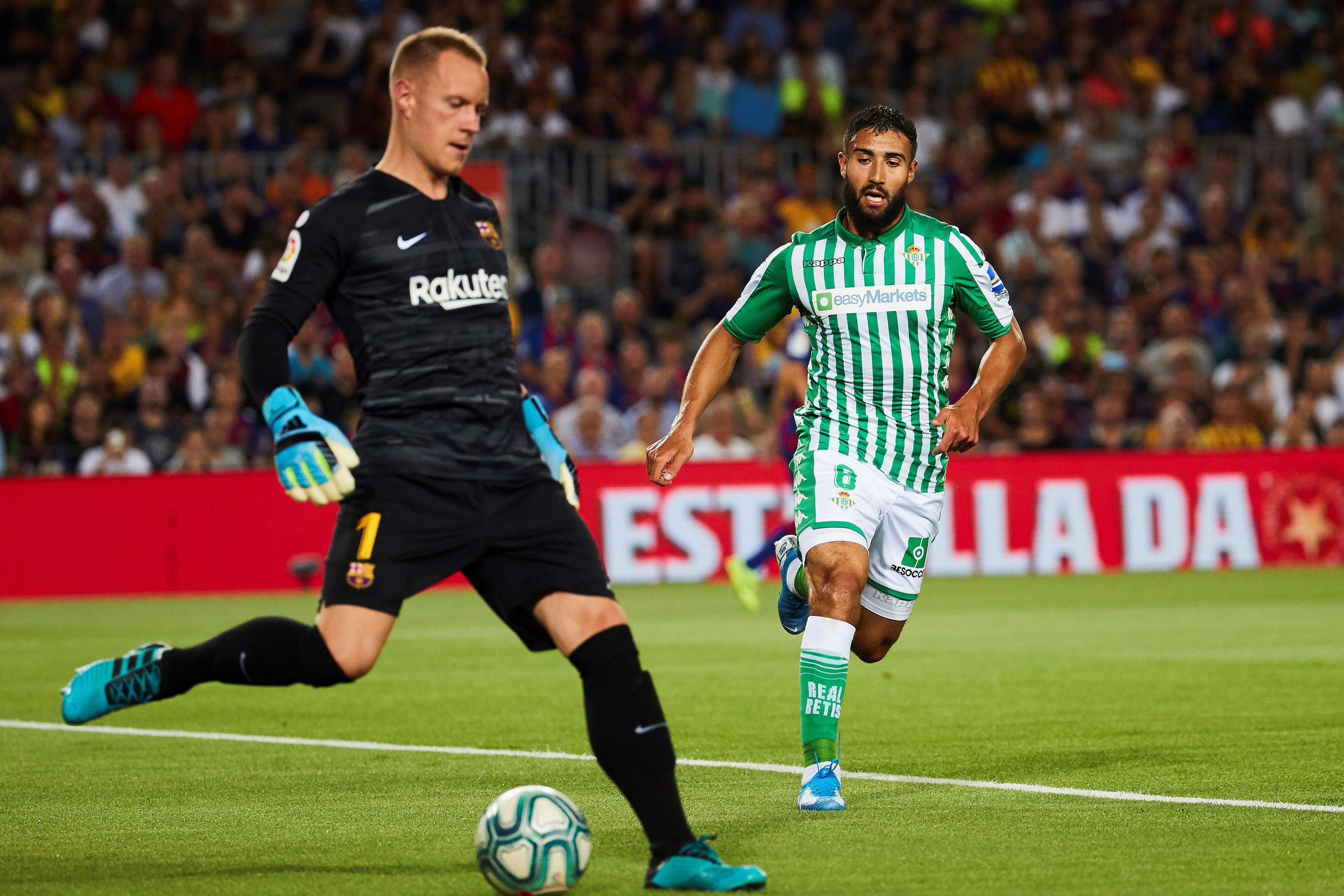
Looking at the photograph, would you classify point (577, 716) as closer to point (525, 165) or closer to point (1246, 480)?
point (1246, 480)

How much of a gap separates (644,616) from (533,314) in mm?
5825

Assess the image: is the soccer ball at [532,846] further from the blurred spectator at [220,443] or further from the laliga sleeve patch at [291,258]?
the blurred spectator at [220,443]

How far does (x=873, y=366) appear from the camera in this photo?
7.08 m

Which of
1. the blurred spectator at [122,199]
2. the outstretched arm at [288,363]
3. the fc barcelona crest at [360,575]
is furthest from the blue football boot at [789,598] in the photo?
the blurred spectator at [122,199]

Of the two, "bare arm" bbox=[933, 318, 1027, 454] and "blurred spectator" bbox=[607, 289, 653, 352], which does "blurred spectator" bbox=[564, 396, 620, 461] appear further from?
"bare arm" bbox=[933, 318, 1027, 454]

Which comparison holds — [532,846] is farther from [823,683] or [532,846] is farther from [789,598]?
[789,598]

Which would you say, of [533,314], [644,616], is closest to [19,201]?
[533,314]

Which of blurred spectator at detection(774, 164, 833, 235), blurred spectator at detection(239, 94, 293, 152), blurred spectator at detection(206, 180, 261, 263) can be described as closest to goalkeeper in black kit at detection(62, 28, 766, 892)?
blurred spectator at detection(206, 180, 261, 263)

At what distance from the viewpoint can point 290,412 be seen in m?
4.97

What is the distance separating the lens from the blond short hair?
527 centimetres

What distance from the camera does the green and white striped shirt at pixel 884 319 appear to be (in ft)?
23.0

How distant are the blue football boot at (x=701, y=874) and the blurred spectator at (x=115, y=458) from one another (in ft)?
43.8

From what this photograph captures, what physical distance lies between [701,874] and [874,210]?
9.52ft

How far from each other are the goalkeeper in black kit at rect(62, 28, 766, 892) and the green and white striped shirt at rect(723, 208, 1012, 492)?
194cm
